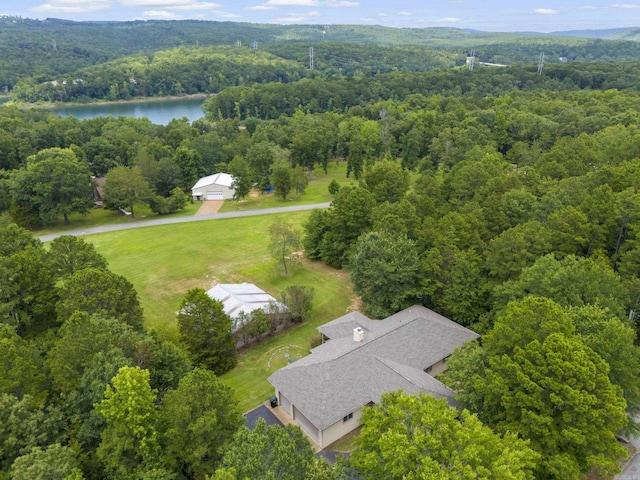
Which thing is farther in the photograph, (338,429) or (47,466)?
(338,429)

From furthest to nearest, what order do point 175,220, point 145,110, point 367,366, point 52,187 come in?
point 145,110
point 175,220
point 52,187
point 367,366

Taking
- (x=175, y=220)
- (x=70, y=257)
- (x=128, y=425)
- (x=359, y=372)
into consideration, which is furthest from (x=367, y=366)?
(x=175, y=220)

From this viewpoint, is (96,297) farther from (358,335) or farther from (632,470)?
(632,470)

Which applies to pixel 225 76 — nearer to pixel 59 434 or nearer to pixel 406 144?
pixel 406 144

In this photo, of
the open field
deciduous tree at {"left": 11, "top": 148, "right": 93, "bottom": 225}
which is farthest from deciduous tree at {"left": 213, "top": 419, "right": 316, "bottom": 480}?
deciduous tree at {"left": 11, "top": 148, "right": 93, "bottom": 225}

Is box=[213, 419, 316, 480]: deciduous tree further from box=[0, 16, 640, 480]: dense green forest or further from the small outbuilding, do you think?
the small outbuilding

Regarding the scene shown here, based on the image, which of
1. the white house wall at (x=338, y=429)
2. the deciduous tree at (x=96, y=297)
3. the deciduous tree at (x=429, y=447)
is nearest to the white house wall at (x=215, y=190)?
the deciduous tree at (x=96, y=297)
